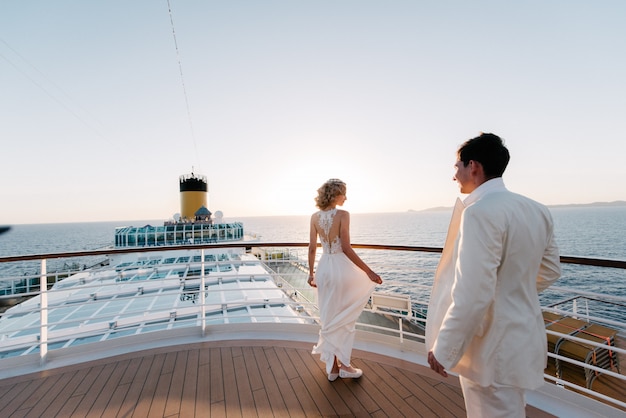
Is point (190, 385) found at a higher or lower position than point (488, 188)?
lower

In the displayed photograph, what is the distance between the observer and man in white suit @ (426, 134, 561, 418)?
0.81 metres

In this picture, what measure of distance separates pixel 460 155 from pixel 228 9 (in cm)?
580

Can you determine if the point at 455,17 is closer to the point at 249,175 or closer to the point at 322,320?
the point at 322,320

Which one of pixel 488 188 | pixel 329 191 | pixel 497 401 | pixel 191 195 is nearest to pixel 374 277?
pixel 329 191

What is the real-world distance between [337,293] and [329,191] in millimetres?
774

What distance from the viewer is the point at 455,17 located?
4820 millimetres

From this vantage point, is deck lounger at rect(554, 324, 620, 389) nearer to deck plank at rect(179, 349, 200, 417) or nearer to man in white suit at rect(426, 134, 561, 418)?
man in white suit at rect(426, 134, 561, 418)

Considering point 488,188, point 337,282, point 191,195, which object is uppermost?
point 191,195

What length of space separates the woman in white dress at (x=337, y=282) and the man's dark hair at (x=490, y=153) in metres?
1.13

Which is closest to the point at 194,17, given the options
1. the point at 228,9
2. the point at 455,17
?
the point at 228,9

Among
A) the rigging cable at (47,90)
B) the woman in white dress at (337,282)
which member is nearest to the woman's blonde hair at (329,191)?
the woman in white dress at (337,282)

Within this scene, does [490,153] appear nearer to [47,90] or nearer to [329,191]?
[329,191]

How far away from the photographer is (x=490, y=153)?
93 cm

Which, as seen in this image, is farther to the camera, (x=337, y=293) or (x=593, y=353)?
(x=593, y=353)
